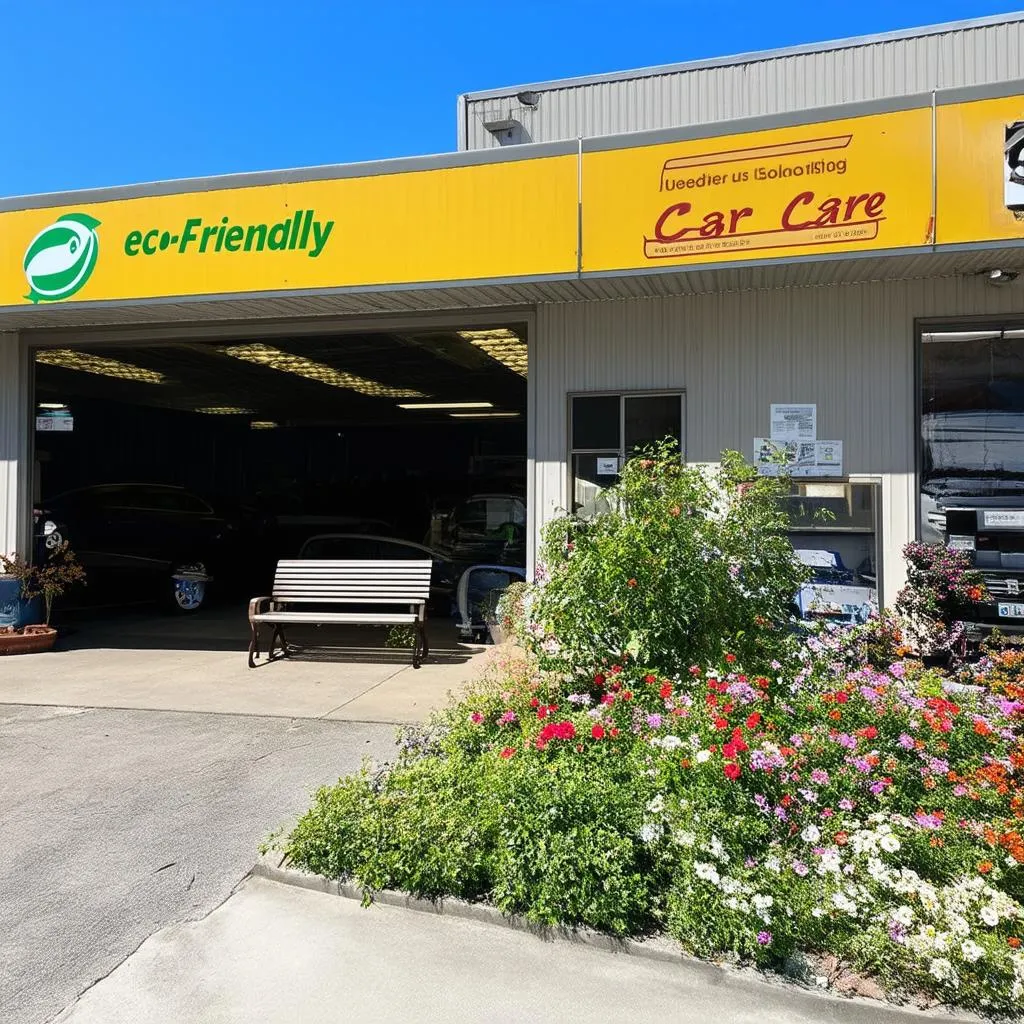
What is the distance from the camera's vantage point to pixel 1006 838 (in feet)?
9.63

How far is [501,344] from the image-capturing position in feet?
34.2

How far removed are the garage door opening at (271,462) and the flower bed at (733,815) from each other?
5.03 metres

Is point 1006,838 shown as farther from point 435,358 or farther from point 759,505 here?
point 435,358

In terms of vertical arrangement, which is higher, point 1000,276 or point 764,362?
point 1000,276

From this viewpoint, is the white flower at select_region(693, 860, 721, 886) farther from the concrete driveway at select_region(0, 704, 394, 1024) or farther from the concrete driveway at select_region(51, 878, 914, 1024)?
the concrete driveway at select_region(0, 704, 394, 1024)

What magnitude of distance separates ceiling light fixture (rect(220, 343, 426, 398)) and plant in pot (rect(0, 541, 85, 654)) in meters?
3.89

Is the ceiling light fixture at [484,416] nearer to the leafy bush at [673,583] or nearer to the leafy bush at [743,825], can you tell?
the leafy bush at [673,583]

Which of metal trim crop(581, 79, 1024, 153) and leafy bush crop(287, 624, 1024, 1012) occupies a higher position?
metal trim crop(581, 79, 1024, 153)

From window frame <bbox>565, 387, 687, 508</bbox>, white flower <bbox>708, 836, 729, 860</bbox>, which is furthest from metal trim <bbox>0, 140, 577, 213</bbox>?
white flower <bbox>708, 836, 729, 860</bbox>

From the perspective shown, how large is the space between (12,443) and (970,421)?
32.1 ft

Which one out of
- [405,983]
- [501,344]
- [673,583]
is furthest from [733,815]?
[501,344]

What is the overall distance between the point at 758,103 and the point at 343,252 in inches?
261

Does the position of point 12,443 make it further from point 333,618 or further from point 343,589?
point 333,618

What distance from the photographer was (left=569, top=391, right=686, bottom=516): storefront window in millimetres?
7277
